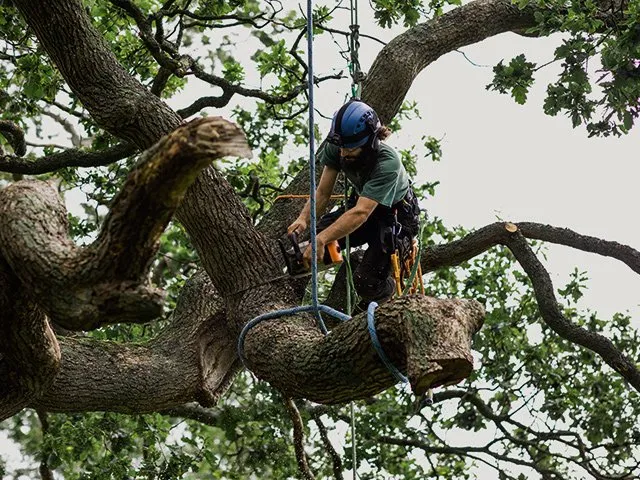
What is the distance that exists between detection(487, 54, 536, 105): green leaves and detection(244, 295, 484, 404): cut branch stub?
7.28ft

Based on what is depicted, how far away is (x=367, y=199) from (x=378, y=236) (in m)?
0.48

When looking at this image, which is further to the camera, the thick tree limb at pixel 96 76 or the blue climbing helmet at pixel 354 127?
the thick tree limb at pixel 96 76

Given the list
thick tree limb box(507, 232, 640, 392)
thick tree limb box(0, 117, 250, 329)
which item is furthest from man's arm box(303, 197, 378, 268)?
thick tree limb box(507, 232, 640, 392)

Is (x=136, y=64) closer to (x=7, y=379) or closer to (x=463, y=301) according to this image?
(x=7, y=379)

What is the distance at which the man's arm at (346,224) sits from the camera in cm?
521

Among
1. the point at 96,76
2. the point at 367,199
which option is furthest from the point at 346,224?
the point at 96,76

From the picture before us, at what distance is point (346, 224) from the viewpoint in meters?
5.20

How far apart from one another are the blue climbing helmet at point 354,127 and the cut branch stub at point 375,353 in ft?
3.03

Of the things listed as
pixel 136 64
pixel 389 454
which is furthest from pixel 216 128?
pixel 389 454

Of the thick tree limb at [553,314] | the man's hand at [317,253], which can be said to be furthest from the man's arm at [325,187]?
the thick tree limb at [553,314]

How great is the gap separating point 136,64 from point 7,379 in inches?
150

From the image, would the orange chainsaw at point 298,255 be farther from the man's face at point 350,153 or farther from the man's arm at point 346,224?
the man's face at point 350,153

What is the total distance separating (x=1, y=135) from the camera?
759cm

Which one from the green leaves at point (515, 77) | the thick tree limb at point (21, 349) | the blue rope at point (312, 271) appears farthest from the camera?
the green leaves at point (515, 77)
